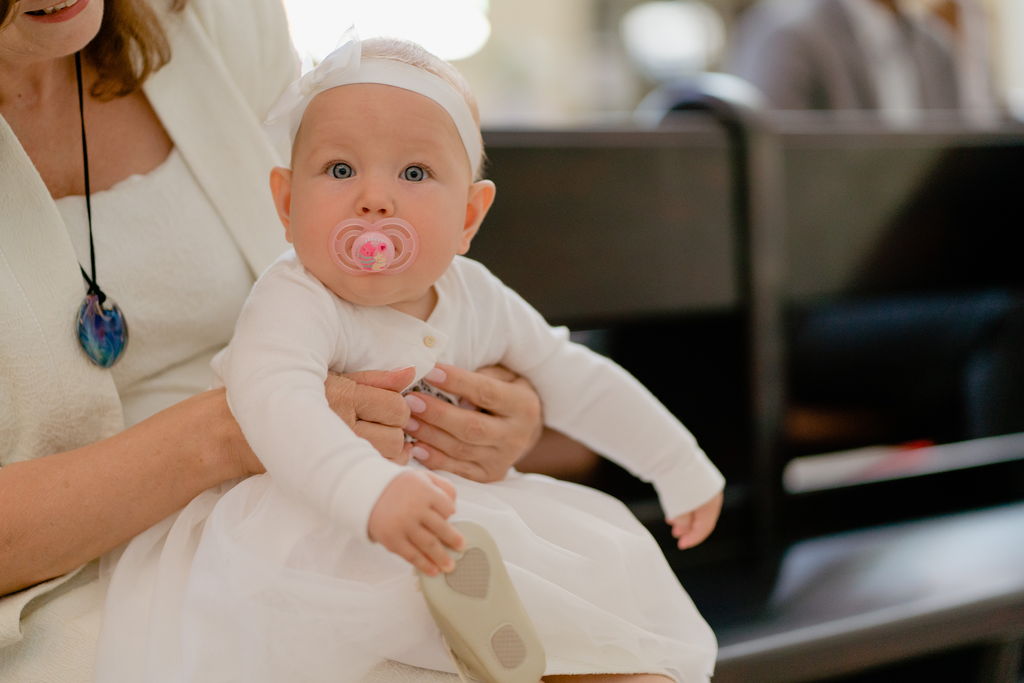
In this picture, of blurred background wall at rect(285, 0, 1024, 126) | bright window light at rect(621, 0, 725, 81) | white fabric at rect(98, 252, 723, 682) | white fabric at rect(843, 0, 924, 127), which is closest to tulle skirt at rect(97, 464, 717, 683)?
white fabric at rect(98, 252, 723, 682)

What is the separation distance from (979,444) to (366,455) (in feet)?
6.40

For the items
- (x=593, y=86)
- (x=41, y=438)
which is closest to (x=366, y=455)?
(x=41, y=438)

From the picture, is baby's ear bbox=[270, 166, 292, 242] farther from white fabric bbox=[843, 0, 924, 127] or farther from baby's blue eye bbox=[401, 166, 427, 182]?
white fabric bbox=[843, 0, 924, 127]

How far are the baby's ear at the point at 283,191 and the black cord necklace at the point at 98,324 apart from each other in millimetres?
186

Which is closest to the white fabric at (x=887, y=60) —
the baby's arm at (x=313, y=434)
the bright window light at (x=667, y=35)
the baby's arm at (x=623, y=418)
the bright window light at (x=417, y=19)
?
the bright window light at (x=417, y=19)

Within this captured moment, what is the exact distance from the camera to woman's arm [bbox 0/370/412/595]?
0.80 metres

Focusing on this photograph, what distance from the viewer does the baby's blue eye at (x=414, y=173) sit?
2.68ft

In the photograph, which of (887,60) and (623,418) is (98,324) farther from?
(887,60)

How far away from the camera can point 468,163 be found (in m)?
0.87

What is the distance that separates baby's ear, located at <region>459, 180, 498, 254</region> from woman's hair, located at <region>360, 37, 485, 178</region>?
0.17 feet

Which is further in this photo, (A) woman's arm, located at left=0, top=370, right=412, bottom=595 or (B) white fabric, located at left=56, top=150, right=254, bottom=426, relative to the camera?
(B) white fabric, located at left=56, top=150, right=254, bottom=426

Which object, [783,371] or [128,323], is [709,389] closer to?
[783,371]

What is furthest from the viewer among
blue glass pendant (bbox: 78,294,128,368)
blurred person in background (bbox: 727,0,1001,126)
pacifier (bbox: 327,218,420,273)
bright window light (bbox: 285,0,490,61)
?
bright window light (bbox: 285,0,490,61)

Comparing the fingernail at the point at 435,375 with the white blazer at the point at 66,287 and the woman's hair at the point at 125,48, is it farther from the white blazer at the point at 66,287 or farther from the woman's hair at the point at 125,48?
the woman's hair at the point at 125,48
